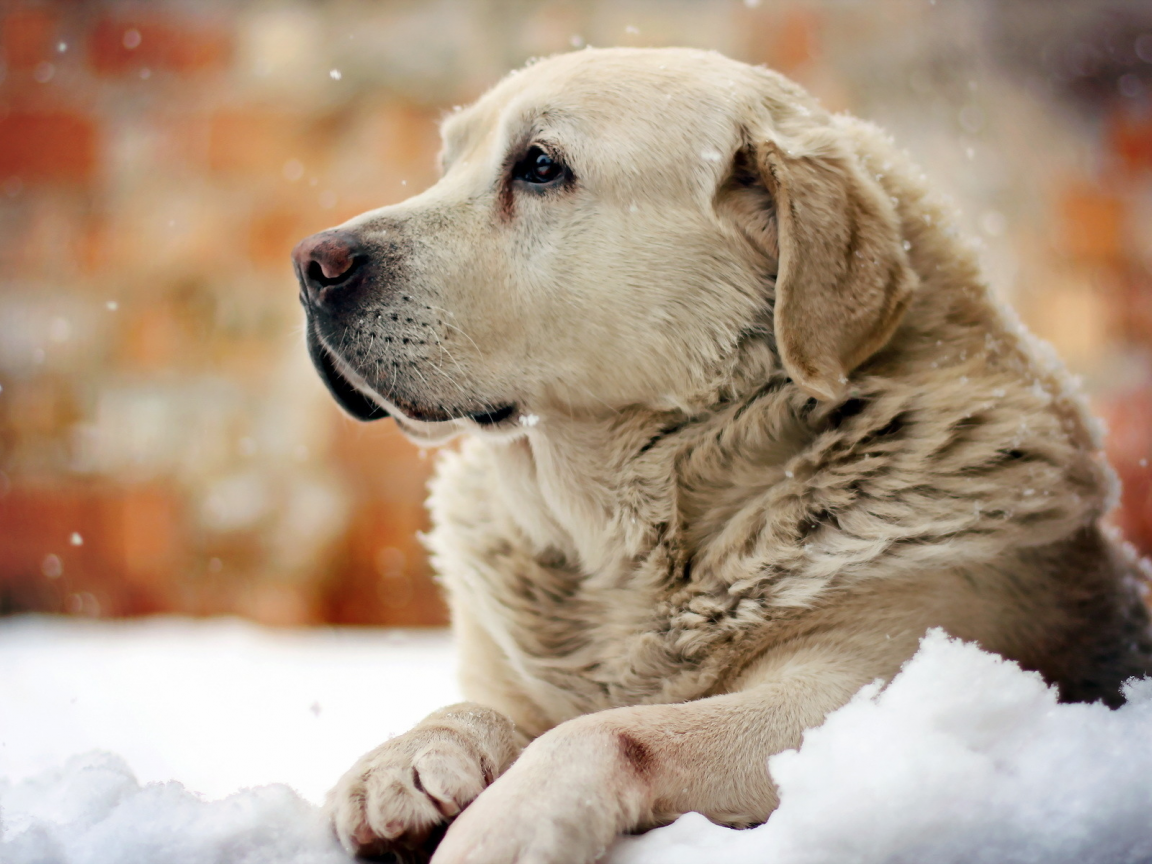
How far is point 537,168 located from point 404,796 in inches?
43.9

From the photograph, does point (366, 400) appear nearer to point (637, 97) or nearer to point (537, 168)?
point (537, 168)

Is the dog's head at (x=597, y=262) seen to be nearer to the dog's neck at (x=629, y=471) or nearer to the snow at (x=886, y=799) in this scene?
the dog's neck at (x=629, y=471)

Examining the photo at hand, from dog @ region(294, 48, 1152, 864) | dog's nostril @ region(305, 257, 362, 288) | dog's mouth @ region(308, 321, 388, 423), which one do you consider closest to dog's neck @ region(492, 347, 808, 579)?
dog @ region(294, 48, 1152, 864)

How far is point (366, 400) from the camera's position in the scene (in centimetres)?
155

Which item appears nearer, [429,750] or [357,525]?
[429,750]

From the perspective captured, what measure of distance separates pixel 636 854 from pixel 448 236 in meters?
1.08

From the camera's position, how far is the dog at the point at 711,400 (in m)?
1.34

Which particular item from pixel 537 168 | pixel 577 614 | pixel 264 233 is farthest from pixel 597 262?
pixel 264 233

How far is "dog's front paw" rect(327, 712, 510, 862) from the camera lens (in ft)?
3.28

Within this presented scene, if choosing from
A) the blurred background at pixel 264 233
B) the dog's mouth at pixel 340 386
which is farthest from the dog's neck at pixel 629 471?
the blurred background at pixel 264 233

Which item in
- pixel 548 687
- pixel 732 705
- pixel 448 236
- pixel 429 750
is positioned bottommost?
pixel 548 687

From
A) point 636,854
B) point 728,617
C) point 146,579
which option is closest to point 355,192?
point 146,579

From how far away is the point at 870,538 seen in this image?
1.33 metres

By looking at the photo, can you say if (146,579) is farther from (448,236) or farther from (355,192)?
(448,236)
